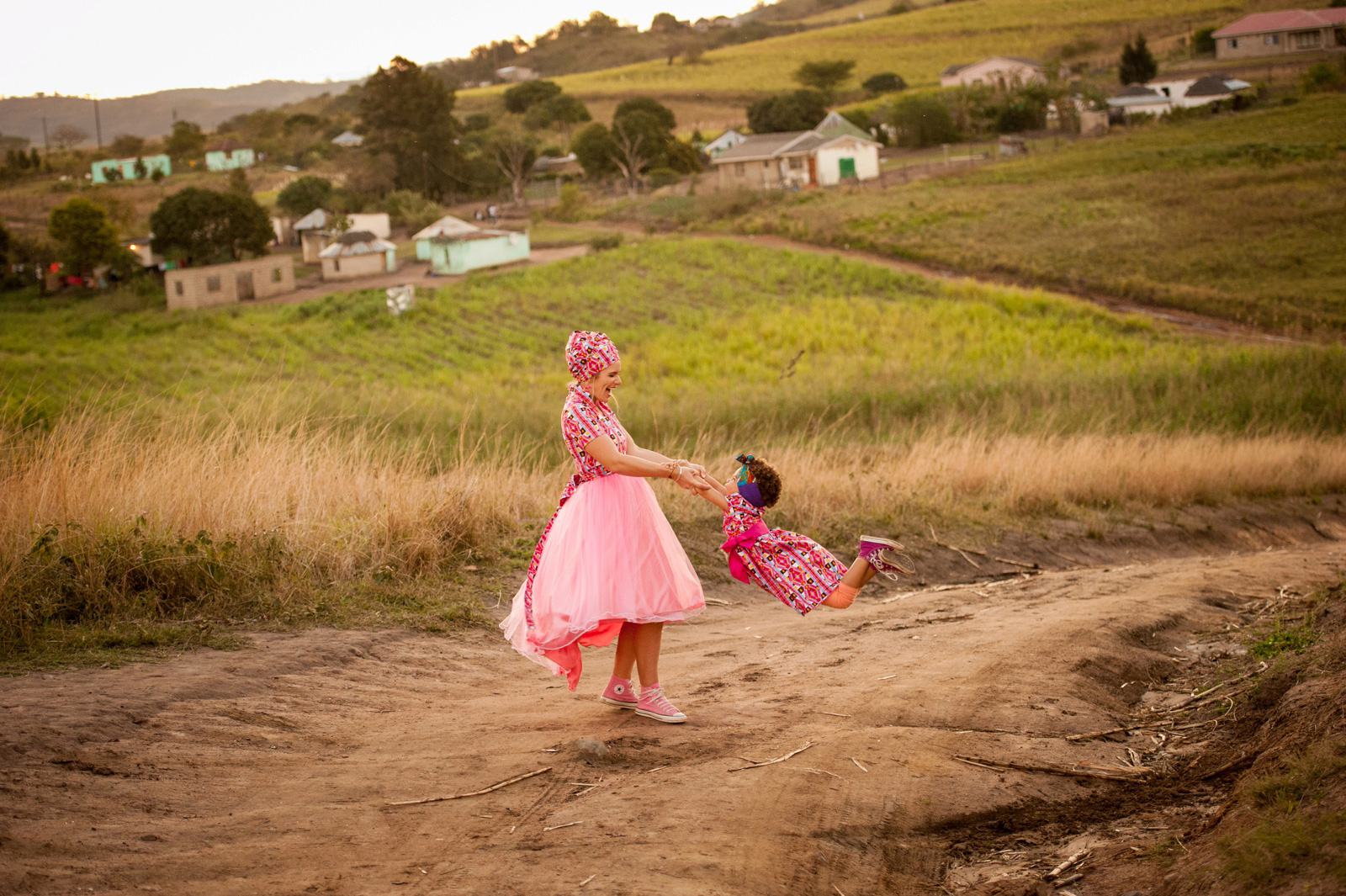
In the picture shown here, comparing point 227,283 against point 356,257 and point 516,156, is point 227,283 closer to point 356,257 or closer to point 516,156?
point 356,257

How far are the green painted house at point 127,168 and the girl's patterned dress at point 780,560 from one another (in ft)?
249

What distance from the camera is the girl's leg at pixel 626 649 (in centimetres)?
485

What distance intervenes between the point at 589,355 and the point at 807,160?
60.2 metres

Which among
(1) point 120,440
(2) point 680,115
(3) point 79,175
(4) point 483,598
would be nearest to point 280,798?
(4) point 483,598

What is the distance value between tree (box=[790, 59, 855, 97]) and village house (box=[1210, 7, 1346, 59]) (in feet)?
138

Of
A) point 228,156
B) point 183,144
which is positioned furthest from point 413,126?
point 183,144

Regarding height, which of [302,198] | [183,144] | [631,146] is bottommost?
[302,198]

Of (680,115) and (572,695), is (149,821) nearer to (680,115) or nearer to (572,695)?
(572,695)

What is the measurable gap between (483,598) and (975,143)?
2649 inches

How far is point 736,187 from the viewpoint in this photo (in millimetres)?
57469

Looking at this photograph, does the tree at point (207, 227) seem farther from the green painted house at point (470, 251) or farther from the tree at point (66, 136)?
the tree at point (66, 136)

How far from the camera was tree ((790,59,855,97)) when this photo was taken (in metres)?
96.2

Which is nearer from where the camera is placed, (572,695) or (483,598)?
(572,695)

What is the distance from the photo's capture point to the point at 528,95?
→ 326 ft
